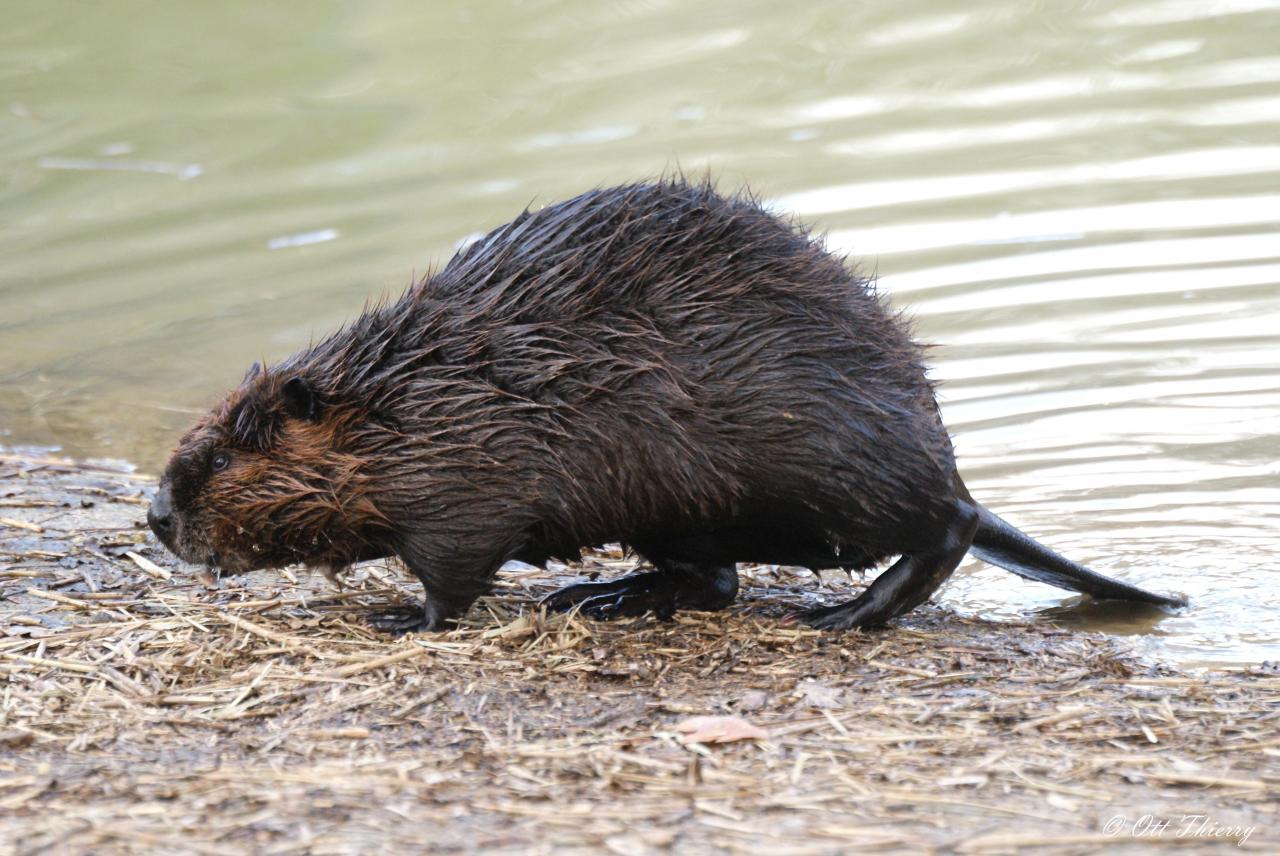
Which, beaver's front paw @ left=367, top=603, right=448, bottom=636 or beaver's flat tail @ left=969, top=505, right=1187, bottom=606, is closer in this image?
beaver's front paw @ left=367, top=603, right=448, bottom=636

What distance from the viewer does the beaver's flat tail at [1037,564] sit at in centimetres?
478

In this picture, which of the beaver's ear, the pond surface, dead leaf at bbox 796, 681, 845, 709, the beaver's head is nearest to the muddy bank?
dead leaf at bbox 796, 681, 845, 709

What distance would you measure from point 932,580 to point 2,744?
2477 mm

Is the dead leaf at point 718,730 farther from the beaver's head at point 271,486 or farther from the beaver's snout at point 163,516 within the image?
the beaver's snout at point 163,516

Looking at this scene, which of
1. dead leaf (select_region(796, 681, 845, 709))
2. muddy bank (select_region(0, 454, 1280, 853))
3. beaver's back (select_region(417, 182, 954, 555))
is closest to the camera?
muddy bank (select_region(0, 454, 1280, 853))

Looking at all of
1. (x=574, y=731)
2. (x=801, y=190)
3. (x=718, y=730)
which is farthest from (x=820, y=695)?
(x=801, y=190)

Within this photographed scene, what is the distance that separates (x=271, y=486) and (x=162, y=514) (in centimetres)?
33

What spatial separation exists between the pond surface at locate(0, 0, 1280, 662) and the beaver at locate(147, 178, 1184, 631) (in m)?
1.21

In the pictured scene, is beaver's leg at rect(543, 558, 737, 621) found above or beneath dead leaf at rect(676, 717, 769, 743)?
above

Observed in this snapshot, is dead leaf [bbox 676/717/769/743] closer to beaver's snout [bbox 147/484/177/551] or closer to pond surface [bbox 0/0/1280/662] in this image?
beaver's snout [bbox 147/484/177/551]

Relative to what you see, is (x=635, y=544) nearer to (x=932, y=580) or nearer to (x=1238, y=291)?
(x=932, y=580)

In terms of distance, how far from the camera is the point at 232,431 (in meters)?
4.38

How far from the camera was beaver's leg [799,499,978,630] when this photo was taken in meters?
4.44

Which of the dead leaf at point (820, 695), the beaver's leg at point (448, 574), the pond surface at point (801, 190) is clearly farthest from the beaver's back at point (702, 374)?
the pond surface at point (801, 190)
